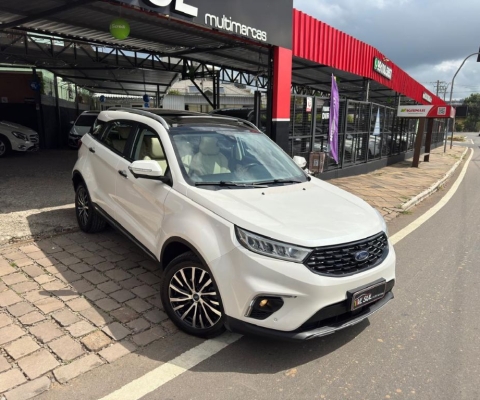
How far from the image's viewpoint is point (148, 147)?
4.11m

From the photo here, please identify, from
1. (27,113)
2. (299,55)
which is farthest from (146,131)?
(27,113)

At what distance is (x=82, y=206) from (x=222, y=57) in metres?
9.64

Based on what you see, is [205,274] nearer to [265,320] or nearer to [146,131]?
[265,320]

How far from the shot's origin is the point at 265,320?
269 centimetres

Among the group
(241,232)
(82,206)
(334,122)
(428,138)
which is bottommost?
(82,206)

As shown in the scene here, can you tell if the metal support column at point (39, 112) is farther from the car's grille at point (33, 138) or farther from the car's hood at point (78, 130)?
the car's grille at point (33, 138)

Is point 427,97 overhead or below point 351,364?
overhead

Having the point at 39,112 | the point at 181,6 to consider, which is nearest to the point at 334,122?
the point at 181,6

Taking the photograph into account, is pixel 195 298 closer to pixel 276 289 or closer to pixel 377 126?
pixel 276 289

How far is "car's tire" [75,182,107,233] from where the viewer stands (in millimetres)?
5117

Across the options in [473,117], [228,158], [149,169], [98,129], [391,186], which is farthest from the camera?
[473,117]

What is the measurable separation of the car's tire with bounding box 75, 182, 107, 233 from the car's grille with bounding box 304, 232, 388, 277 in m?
3.34

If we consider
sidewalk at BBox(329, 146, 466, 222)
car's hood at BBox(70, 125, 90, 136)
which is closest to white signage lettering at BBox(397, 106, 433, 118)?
sidewalk at BBox(329, 146, 466, 222)

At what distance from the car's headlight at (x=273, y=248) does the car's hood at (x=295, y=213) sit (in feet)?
0.14
